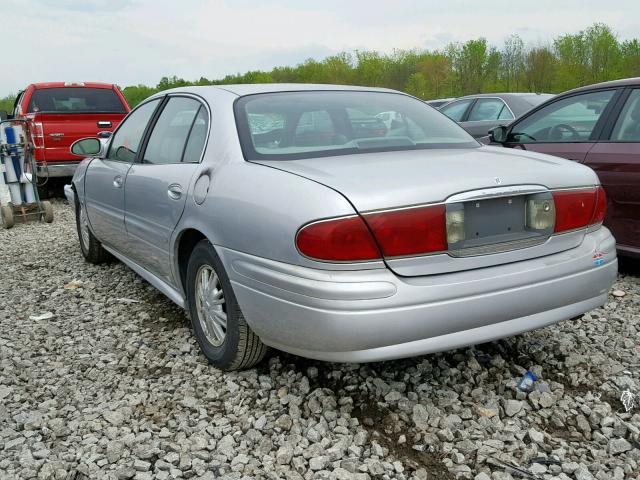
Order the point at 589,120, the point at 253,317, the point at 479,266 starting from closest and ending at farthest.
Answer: the point at 479,266
the point at 253,317
the point at 589,120

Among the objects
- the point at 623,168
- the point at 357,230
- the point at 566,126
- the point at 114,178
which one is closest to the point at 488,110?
the point at 566,126

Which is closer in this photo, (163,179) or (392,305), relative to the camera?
(392,305)

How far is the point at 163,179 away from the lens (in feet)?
12.0

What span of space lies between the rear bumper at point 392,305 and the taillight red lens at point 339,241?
0.23ft

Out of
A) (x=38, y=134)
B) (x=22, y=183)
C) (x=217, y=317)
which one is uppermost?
(x=38, y=134)

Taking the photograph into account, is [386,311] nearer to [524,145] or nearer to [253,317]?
[253,317]

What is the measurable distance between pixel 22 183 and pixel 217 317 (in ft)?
22.6

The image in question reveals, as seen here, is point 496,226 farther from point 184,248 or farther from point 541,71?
point 541,71

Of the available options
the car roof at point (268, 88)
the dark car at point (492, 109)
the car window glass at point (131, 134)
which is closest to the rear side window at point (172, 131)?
the car roof at point (268, 88)

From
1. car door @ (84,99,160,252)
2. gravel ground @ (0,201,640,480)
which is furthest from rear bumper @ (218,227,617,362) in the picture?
car door @ (84,99,160,252)

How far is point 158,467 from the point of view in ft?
8.35

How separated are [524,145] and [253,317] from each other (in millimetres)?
3587

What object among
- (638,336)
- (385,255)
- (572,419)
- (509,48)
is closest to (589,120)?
(638,336)

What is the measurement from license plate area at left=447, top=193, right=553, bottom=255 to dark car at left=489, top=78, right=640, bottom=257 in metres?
2.11
